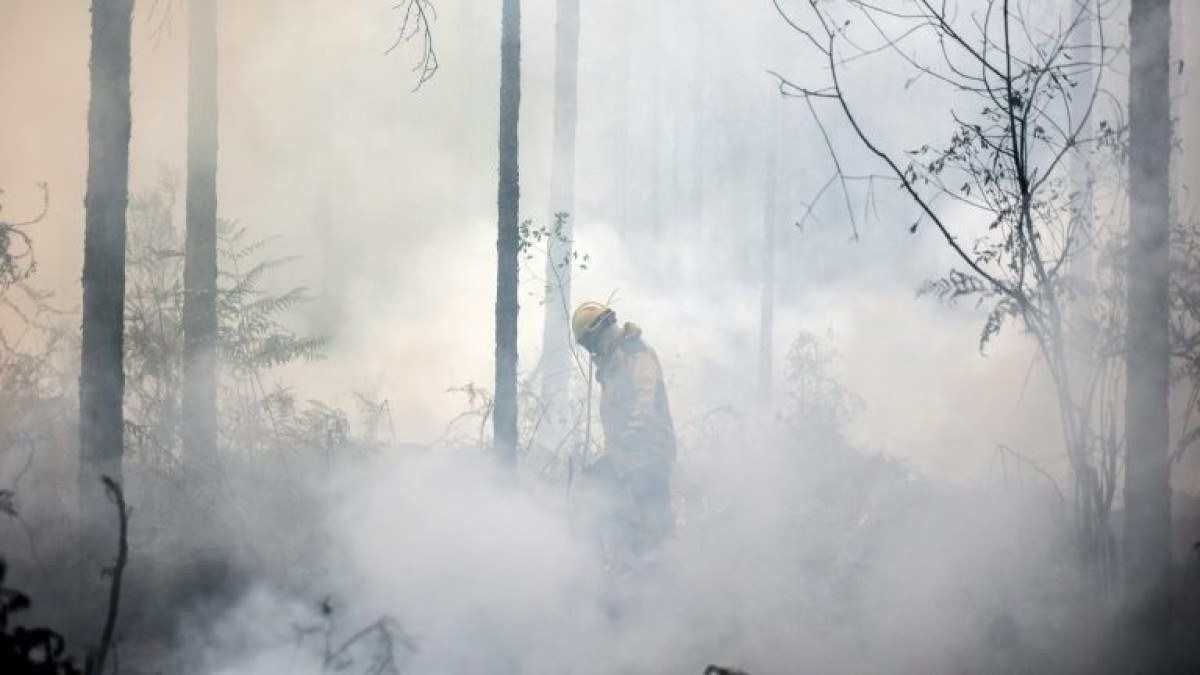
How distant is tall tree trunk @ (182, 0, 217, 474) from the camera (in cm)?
919

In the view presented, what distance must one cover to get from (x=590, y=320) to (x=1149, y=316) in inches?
154

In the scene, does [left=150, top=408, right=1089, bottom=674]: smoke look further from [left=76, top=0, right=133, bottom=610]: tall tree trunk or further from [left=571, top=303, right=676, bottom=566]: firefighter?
[left=76, top=0, right=133, bottom=610]: tall tree trunk

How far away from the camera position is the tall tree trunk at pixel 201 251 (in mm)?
9188

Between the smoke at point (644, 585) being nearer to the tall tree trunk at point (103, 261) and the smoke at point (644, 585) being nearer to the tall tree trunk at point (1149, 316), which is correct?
the tall tree trunk at point (1149, 316)

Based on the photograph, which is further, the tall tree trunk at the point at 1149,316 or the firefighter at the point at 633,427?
the firefighter at the point at 633,427

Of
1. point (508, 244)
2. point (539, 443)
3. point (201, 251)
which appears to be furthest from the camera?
point (539, 443)

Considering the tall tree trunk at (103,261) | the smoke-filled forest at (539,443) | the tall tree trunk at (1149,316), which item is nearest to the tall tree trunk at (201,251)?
the smoke-filled forest at (539,443)

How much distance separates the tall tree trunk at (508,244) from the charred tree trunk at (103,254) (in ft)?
10.3

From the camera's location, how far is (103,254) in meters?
6.94

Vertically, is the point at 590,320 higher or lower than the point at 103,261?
lower

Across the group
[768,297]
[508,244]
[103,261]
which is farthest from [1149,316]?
[768,297]

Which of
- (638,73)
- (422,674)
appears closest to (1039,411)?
(422,674)

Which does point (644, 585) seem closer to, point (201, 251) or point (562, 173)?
point (201, 251)

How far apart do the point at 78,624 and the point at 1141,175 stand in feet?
25.5
